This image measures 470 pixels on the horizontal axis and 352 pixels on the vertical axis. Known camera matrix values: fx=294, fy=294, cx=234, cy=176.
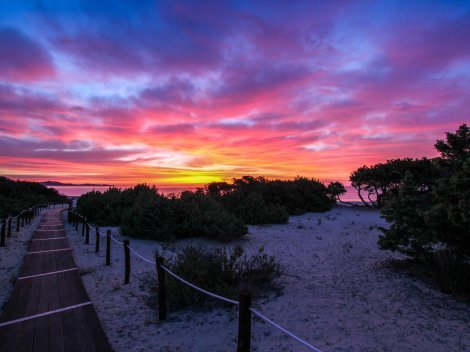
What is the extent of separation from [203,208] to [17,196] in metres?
39.2

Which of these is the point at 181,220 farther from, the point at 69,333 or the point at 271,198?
the point at 271,198

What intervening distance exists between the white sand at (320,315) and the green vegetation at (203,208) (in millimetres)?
4674

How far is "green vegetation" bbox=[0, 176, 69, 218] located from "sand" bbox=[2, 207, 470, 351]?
18.2m

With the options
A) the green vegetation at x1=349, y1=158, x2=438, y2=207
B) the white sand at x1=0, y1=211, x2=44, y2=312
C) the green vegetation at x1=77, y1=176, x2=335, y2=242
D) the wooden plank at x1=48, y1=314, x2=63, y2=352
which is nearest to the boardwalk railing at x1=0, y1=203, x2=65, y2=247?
the white sand at x1=0, y1=211, x2=44, y2=312

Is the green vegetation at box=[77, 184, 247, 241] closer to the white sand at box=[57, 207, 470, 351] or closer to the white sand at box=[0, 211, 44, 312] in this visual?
the white sand at box=[0, 211, 44, 312]

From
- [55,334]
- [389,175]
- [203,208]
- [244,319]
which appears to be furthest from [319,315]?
[389,175]

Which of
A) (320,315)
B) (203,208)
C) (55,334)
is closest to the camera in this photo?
(55,334)

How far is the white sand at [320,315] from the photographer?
411 centimetres

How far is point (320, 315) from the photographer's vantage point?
4.91 meters

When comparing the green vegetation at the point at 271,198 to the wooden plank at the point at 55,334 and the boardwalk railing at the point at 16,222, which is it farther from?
the wooden plank at the point at 55,334

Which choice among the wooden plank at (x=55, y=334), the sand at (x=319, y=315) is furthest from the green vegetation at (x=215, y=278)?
the wooden plank at (x=55, y=334)

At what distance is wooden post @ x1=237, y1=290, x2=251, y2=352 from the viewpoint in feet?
10.5

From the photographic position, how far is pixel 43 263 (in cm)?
912

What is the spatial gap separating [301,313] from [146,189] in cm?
1620
